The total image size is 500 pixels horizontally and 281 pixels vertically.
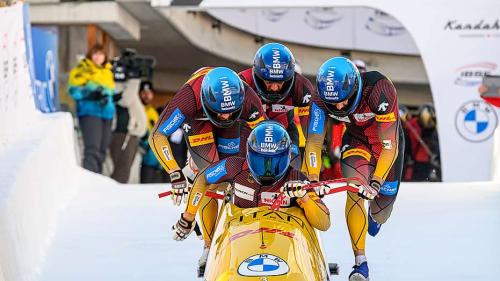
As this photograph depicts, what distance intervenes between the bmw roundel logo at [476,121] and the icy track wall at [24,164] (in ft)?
13.0

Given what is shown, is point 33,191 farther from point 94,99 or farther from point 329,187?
point 94,99

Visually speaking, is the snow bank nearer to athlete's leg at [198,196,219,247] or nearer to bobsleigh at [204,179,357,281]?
athlete's leg at [198,196,219,247]

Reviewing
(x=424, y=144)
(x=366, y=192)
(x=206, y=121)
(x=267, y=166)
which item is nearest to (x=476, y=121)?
(x=424, y=144)

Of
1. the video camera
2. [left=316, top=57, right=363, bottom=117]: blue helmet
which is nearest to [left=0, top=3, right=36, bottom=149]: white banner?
the video camera

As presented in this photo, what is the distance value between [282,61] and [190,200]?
137 cm

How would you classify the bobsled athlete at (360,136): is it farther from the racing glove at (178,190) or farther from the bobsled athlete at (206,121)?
the racing glove at (178,190)

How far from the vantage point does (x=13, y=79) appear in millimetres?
8242

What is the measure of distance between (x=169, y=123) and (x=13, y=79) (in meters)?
2.13

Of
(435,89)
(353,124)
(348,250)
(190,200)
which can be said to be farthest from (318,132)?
(435,89)

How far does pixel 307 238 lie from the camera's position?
16.6ft

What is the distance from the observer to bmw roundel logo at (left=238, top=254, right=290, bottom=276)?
465cm

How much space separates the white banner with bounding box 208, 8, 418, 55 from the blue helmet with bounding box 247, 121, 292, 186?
1360 cm

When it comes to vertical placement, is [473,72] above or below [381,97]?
below

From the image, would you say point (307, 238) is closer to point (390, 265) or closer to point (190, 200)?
point (190, 200)
